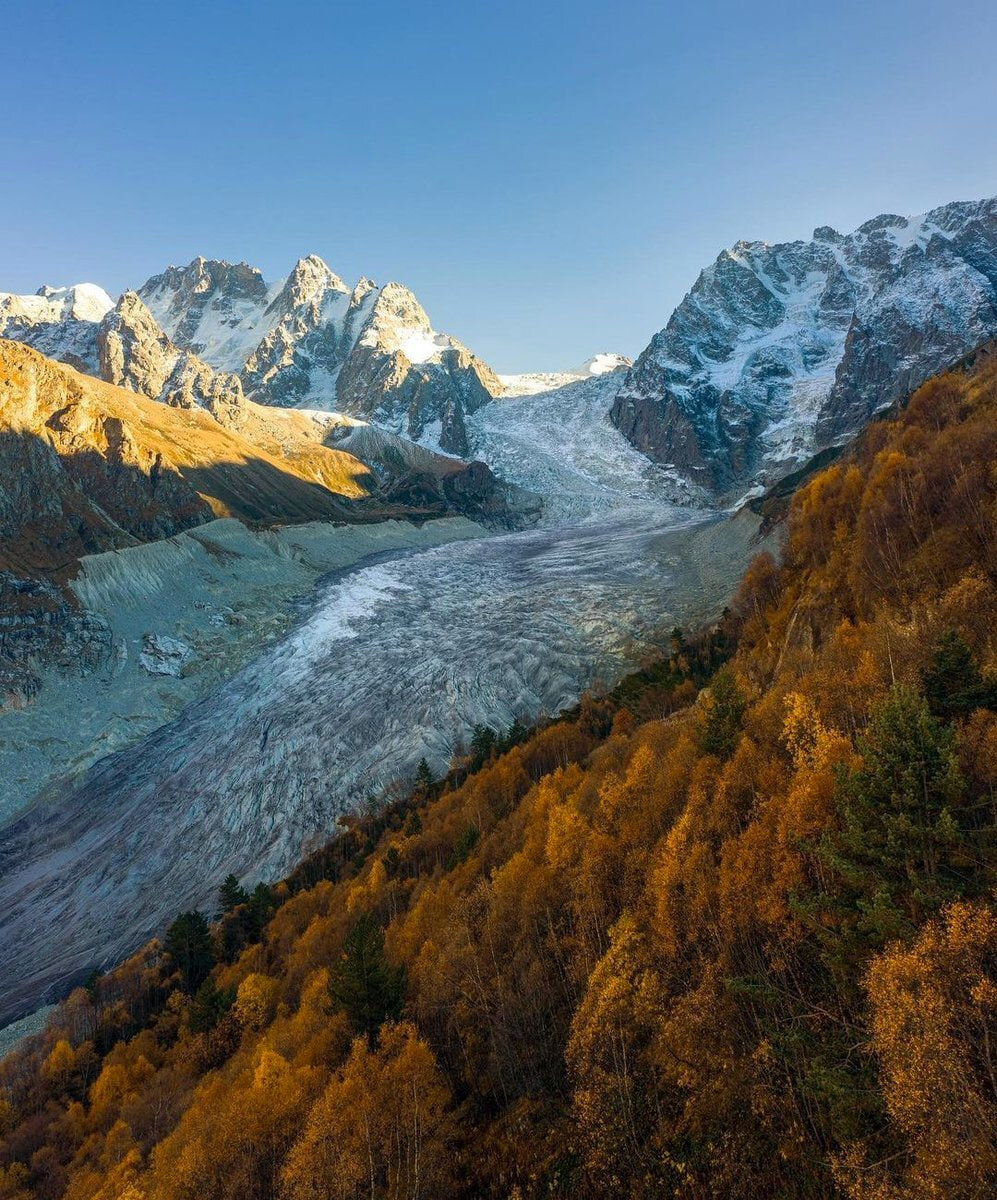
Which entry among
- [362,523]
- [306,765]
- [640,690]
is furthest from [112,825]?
[362,523]

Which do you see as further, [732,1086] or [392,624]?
[392,624]

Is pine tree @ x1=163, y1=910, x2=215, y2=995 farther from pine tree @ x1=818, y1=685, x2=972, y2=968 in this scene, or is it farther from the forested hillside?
pine tree @ x1=818, y1=685, x2=972, y2=968

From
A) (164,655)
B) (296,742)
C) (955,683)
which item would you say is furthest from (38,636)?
(955,683)

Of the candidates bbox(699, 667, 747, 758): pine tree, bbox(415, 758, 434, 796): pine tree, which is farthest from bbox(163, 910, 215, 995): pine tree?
bbox(699, 667, 747, 758): pine tree

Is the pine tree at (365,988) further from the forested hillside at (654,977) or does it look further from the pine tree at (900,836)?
the pine tree at (900,836)

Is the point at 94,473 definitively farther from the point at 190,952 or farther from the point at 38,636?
the point at 190,952

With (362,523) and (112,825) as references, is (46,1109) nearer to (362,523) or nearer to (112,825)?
(112,825)

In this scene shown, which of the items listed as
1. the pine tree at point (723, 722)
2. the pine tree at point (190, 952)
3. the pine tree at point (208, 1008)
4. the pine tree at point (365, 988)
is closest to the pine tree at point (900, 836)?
the pine tree at point (723, 722)
